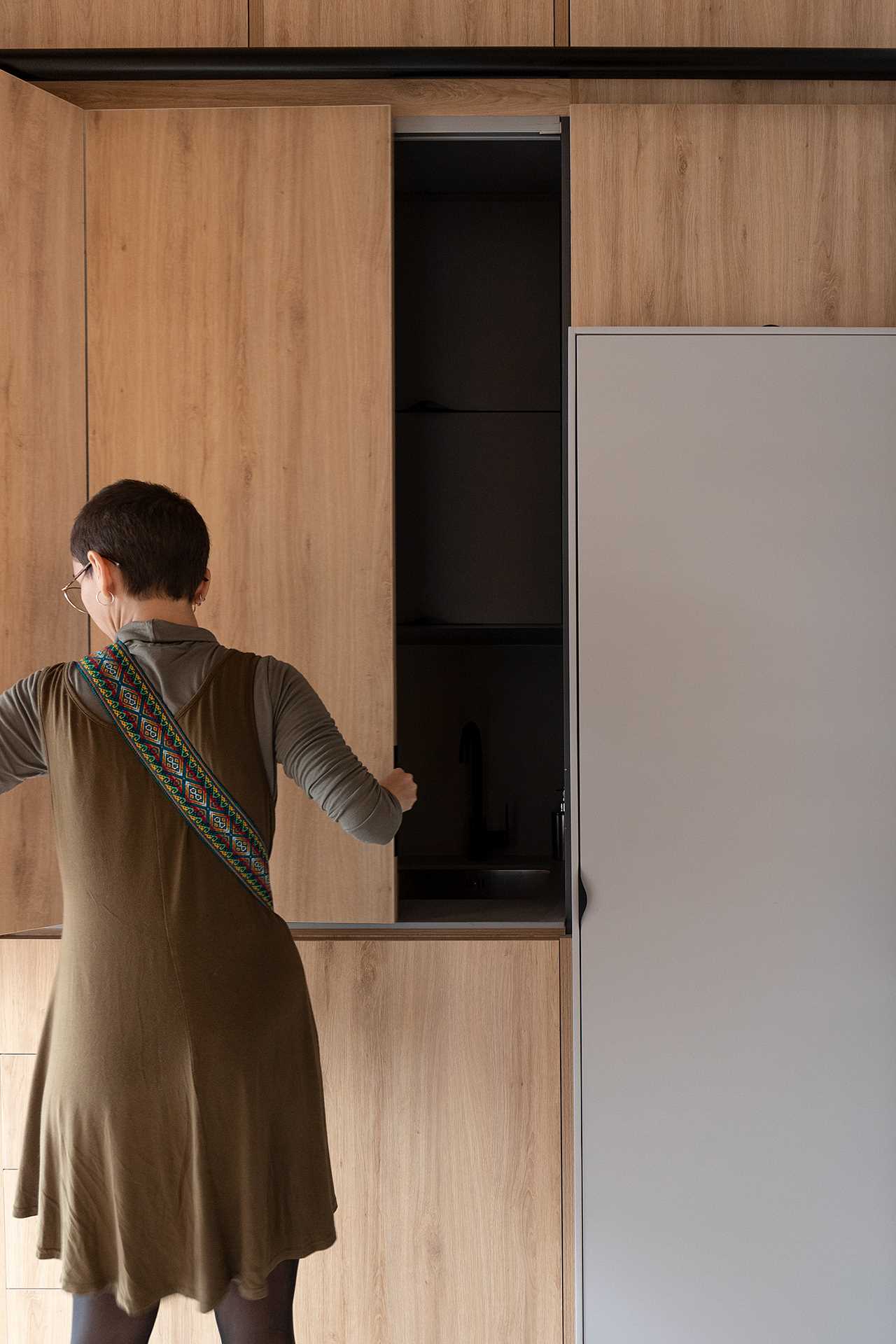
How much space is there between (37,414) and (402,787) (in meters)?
0.97

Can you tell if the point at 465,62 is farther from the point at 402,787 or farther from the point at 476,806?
the point at 476,806

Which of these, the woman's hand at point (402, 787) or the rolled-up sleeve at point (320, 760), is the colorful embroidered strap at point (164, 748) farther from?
the woman's hand at point (402, 787)

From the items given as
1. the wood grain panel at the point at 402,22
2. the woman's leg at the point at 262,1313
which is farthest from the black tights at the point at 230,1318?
the wood grain panel at the point at 402,22

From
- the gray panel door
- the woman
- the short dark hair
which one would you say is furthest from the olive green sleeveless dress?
the gray panel door

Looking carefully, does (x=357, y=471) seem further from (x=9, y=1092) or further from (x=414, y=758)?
(x=9, y=1092)

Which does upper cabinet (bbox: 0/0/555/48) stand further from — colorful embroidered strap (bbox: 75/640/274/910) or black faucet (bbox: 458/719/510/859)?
black faucet (bbox: 458/719/510/859)

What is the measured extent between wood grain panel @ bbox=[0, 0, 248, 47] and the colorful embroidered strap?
4.13ft

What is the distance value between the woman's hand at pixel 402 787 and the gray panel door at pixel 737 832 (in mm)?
355

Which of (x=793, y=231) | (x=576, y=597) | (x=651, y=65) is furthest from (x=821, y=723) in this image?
(x=651, y=65)

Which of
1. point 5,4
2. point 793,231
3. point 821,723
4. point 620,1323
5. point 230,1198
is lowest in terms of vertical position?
point 620,1323

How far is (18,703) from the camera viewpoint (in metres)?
1.29

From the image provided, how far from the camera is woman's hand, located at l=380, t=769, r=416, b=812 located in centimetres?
144

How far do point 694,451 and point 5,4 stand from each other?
1515 millimetres

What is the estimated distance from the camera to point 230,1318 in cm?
133
